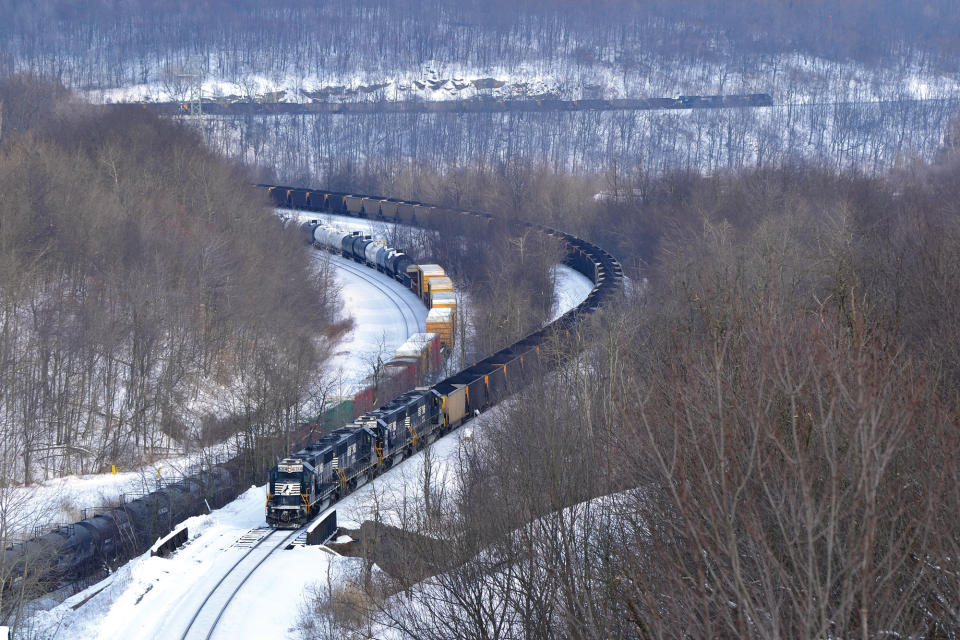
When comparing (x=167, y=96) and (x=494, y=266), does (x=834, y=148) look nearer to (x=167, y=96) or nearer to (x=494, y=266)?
(x=494, y=266)

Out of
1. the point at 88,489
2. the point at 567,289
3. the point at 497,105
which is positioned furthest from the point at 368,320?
the point at 497,105

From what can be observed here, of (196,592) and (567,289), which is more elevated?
(196,592)

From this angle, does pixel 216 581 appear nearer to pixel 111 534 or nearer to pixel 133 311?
pixel 111 534

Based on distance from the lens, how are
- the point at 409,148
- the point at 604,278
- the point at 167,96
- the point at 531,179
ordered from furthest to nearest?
the point at 167,96 < the point at 409,148 < the point at 531,179 < the point at 604,278

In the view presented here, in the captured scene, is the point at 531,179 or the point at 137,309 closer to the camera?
the point at 137,309

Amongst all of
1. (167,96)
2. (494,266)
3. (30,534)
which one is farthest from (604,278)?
(167,96)

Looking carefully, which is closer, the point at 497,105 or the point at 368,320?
the point at 368,320

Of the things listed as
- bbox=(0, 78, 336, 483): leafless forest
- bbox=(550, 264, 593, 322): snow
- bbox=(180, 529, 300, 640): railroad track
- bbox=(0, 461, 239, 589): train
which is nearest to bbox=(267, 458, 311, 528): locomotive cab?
bbox=(180, 529, 300, 640): railroad track
